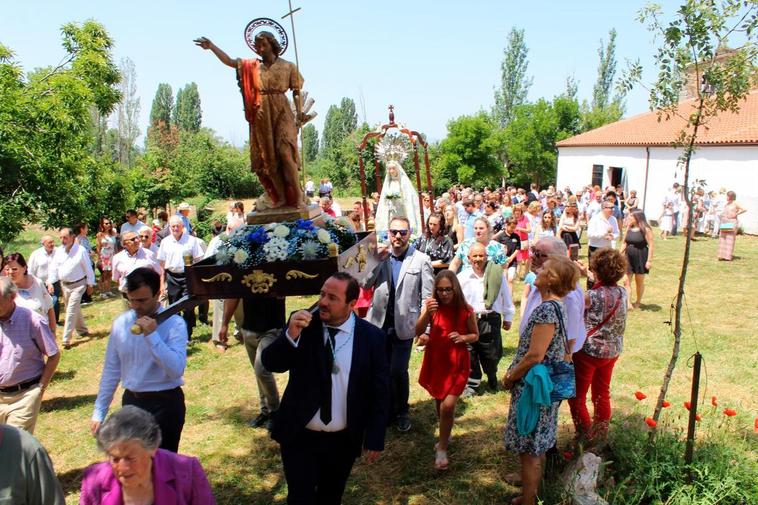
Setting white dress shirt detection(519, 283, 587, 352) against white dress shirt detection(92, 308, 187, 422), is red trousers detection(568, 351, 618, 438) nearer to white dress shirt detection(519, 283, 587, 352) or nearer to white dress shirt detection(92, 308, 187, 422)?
white dress shirt detection(519, 283, 587, 352)

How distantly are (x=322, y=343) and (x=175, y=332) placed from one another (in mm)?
1131

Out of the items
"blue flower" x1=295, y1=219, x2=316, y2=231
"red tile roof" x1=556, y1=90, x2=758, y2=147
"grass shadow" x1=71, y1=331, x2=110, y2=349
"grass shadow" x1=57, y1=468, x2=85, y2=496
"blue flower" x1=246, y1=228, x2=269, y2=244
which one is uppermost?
"red tile roof" x1=556, y1=90, x2=758, y2=147

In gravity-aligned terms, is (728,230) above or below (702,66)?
below

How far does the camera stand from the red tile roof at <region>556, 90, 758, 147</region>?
2342 cm

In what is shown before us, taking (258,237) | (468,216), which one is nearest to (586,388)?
(258,237)

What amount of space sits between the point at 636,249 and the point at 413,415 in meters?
5.47

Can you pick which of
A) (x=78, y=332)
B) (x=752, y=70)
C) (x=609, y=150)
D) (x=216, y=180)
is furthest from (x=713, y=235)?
(x=216, y=180)

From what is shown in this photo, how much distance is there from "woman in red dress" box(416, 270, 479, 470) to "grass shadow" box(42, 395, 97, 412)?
463cm

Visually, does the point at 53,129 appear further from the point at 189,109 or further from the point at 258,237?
the point at 189,109

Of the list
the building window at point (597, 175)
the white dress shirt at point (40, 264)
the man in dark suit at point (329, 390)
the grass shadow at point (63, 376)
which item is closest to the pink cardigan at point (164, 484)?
the man in dark suit at point (329, 390)

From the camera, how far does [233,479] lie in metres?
5.16

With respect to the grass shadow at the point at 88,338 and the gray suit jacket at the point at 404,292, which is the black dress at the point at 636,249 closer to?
the gray suit jacket at the point at 404,292

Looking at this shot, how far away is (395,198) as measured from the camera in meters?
13.5

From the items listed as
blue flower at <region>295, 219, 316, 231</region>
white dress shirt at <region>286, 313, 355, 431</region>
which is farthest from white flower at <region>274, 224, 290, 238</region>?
white dress shirt at <region>286, 313, 355, 431</region>
